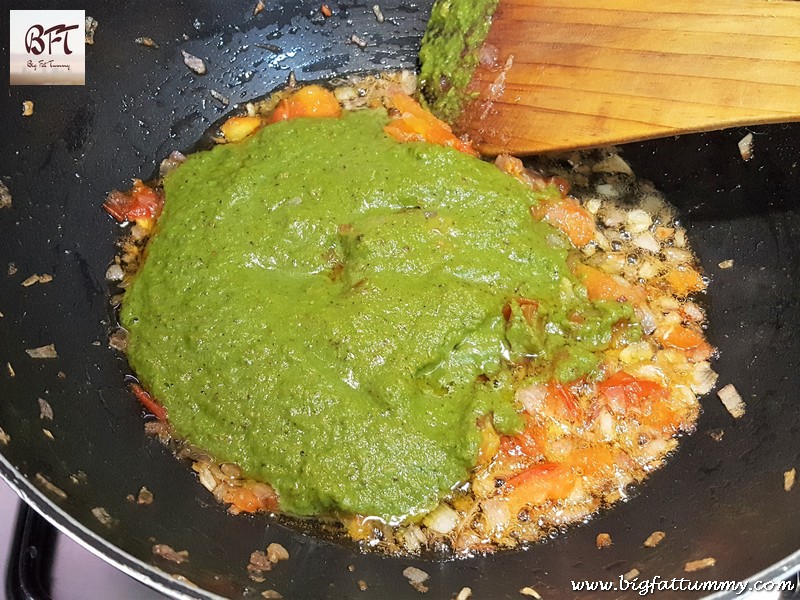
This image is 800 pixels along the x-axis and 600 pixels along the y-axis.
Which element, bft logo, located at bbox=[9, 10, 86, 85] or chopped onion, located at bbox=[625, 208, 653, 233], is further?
chopped onion, located at bbox=[625, 208, 653, 233]

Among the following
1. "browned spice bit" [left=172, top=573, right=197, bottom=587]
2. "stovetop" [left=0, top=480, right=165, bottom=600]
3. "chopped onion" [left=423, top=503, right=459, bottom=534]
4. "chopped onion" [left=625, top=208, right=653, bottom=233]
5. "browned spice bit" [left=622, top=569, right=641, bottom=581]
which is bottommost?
"stovetop" [left=0, top=480, right=165, bottom=600]

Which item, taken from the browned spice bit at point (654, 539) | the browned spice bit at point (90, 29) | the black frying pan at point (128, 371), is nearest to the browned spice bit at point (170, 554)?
the black frying pan at point (128, 371)

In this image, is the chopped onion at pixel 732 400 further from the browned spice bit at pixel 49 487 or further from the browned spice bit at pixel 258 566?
the browned spice bit at pixel 49 487

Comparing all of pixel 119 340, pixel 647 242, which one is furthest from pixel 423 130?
pixel 119 340

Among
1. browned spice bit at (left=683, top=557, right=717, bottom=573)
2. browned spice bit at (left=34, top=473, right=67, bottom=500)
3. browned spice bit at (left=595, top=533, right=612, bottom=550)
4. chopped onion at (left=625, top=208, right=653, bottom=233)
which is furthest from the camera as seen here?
chopped onion at (left=625, top=208, right=653, bottom=233)

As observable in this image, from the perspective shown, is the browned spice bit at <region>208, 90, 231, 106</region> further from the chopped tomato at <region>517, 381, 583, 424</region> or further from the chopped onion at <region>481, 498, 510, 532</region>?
the chopped onion at <region>481, 498, 510, 532</region>

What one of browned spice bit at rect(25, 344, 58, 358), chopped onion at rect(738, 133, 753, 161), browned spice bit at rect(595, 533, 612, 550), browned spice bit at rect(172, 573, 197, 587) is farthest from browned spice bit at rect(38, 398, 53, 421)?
chopped onion at rect(738, 133, 753, 161)
